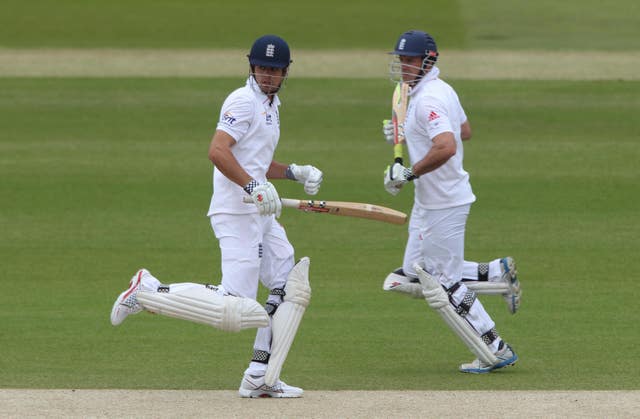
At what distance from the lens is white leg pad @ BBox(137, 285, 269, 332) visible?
20.2 feet

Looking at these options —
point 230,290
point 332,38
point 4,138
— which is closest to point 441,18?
point 332,38

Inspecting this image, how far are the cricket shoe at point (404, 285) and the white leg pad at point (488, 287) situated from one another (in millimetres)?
305

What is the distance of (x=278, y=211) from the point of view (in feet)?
20.3

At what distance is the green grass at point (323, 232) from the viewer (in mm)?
7316

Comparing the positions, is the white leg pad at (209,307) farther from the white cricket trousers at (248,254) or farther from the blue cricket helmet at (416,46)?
the blue cricket helmet at (416,46)

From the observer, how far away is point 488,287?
7461 millimetres

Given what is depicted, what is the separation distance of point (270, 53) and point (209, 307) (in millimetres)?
1348

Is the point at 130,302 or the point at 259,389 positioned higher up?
the point at 130,302

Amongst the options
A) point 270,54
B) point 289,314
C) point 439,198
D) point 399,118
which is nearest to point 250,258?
point 289,314

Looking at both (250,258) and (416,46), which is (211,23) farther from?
(250,258)

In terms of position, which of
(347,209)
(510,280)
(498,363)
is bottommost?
(498,363)

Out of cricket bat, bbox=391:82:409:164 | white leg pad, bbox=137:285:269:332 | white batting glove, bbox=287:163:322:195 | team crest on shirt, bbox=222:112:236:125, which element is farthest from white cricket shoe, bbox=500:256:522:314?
team crest on shirt, bbox=222:112:236:125

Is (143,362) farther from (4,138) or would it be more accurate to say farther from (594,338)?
(4,138)

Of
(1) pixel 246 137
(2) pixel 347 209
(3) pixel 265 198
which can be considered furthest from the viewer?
(2) pixel 347 209
